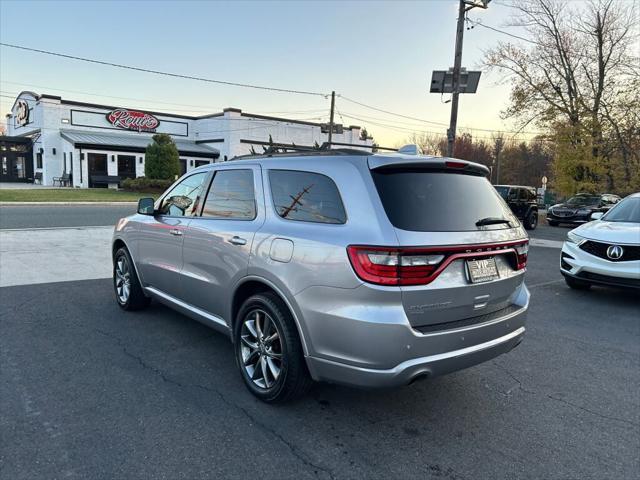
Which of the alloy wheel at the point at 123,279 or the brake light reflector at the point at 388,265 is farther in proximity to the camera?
the alloy wheel at the point at 123,279

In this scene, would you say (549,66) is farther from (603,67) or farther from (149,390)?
(149,390)

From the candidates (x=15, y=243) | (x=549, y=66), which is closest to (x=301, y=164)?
(x=15, y=243)

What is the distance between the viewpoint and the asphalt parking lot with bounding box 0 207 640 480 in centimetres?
261

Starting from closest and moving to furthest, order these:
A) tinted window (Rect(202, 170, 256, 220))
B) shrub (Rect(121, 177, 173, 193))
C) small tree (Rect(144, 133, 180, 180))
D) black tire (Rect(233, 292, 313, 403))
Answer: black tire (Rect(233, 292, 313, 403)) → tinted window (Rect(202, 170, 256, 220)) → shrub (Rect(121, 177, 173, 193)) → small tree (Rect(144, 133, 180, 180))

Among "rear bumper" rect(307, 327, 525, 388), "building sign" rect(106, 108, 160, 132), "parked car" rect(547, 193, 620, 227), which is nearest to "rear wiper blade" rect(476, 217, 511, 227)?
"rear bumper" rect(307, 327, 525, 388)

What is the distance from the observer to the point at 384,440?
9.48ft

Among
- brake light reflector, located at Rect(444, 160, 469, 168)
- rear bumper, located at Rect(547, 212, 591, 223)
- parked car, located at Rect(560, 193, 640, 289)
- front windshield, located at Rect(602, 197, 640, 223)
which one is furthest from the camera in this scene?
rear bumper, located at Rect(547, 212, 591, 223)

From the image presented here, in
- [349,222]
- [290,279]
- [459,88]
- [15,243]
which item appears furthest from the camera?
[459,88]

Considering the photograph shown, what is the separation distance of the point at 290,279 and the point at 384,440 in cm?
119

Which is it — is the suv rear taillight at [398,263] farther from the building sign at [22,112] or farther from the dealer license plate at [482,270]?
the building sign at [22,112]

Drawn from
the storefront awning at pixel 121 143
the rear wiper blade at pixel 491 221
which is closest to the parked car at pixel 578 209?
the rear wiper blade at pixel 491 221

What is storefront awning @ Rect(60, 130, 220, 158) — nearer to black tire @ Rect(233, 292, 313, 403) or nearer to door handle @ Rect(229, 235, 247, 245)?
door handle @ Rect(229, 235, 247, 245)

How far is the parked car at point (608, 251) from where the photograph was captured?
6.18m

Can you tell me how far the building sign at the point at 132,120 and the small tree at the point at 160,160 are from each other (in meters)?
8.50
